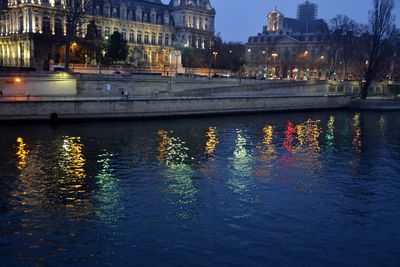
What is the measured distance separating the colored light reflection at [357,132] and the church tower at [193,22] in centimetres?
6850

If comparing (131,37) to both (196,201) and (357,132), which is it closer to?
(357,132)

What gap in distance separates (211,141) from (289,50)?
121 metres

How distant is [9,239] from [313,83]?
74164 millimetres

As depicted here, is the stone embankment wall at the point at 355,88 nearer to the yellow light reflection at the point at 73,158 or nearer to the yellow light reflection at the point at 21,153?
the yellow light reflection at the point at 73,158

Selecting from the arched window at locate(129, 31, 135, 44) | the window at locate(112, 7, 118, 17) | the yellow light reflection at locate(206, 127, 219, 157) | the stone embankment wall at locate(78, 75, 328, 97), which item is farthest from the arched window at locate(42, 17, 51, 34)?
the yellow light reflection at locate(206, 127, 219, 157)

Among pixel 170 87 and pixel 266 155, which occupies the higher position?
pixel 170 87

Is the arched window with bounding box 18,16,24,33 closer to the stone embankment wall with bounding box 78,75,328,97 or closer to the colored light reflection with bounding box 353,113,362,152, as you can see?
the stone embankment wall with bounding box 78,75,328,97

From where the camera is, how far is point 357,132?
51969 millimetres

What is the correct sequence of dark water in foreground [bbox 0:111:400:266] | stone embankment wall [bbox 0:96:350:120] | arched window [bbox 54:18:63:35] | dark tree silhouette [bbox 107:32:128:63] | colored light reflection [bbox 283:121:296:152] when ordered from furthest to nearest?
arched window [bbox 54:18:63:35]
dark tree silhouette [bbox 107:32:128:63]
stone embankment wall [bbox 0:96:350:120]
colored light reflection [bbox 283:121:296:152]
dark water in foreground [bbox 0:111:400:266]

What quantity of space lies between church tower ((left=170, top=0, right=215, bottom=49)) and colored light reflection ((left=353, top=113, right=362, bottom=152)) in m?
68.5

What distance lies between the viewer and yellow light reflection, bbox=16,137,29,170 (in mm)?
31094

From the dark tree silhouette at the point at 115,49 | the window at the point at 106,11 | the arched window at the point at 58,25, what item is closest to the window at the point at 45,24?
the arched window at the point at 58,25

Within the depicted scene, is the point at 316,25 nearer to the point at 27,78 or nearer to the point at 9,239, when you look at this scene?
the point at 27,78

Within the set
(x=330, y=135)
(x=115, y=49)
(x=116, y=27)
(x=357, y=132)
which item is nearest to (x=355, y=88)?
(x=115, y=49)
